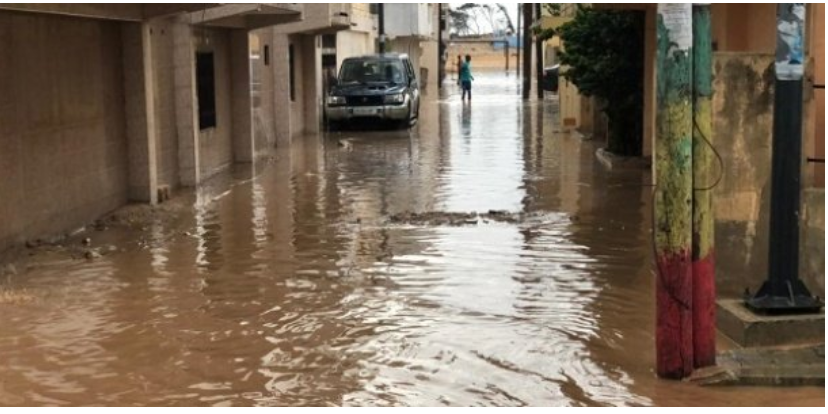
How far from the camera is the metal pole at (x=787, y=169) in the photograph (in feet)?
21.0

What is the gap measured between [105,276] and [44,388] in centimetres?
315

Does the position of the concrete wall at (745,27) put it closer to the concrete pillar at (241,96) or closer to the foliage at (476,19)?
the concrete pillar at (241,96)

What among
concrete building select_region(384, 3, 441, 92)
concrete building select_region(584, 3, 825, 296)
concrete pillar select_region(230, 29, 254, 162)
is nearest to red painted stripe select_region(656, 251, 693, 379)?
concrete building select_region(584, 3, 825, 296)

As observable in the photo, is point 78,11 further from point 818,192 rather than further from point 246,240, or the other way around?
point 818,192

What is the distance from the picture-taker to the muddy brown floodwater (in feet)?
20.5

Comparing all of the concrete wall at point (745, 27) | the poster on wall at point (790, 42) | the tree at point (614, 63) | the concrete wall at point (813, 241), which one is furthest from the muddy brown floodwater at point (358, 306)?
the tree at point (614, 63)

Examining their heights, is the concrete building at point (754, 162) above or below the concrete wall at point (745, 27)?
below

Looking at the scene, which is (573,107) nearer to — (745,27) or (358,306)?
(745,27)

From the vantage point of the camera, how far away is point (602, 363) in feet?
22.1

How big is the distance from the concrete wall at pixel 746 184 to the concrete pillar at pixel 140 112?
7.39 m

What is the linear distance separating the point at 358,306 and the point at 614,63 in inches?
380

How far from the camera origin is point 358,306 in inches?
322

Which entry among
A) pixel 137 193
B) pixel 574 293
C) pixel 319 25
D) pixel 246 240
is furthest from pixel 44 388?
pixel 319 25

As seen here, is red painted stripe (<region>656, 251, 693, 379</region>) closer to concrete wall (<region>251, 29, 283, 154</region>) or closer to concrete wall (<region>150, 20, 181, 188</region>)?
concrete wall (<region>150, 20, 181, 188</region>)
